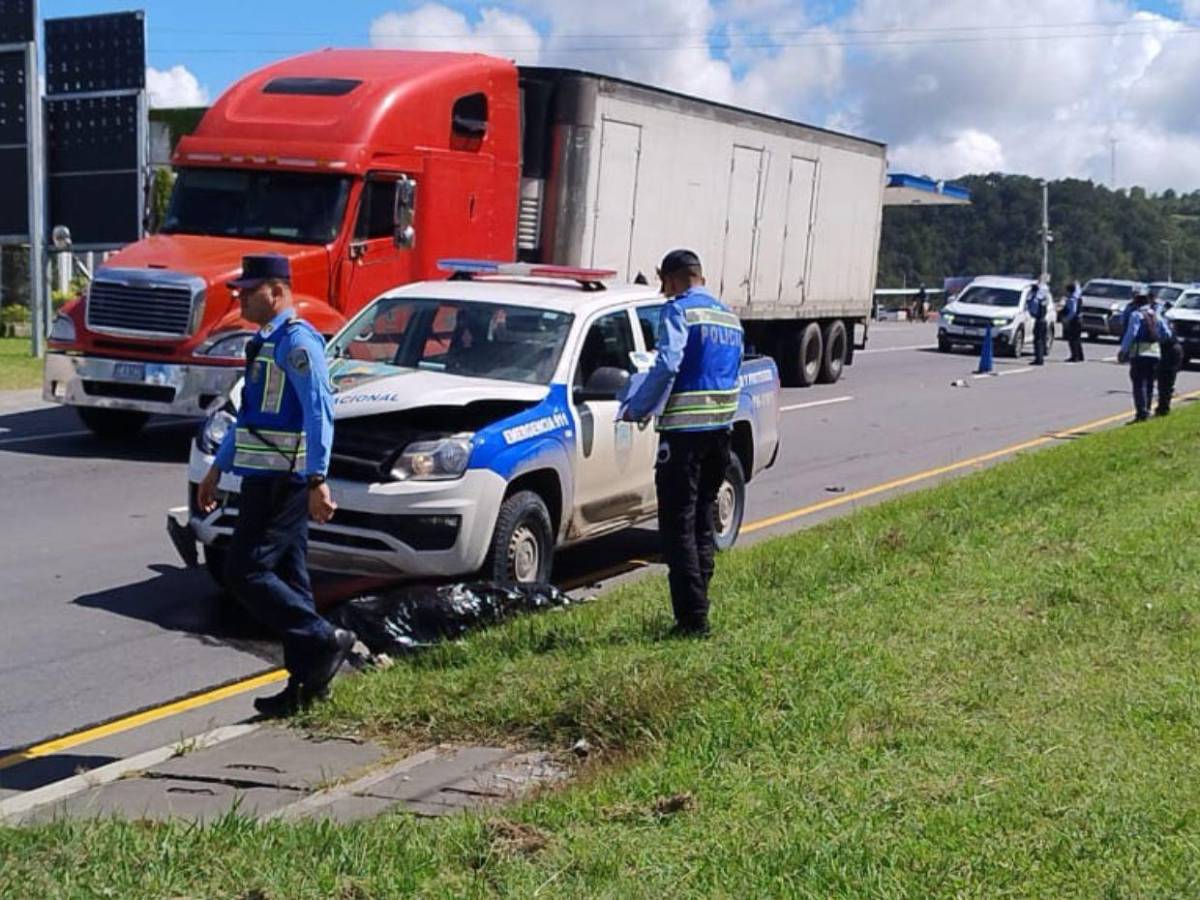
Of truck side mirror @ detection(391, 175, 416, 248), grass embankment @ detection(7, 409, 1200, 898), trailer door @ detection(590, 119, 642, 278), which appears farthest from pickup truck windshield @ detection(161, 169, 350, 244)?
grass embankment @ detection(7, 409, 1200, 898)

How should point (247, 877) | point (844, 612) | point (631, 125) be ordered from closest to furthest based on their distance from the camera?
point (247, 877), point (844, 612), point (631, 125)

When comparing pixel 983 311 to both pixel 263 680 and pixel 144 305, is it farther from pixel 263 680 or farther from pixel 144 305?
pixel 263 680

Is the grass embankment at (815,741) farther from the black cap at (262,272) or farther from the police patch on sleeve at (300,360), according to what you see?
the black cap at (262,272)

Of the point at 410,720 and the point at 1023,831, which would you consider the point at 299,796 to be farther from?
the point at 1023,831

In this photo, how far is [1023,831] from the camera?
4859 millimetres

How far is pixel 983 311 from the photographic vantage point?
1433 inches

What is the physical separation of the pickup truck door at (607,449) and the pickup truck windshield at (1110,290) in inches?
1512

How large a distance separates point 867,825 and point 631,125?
15.5 metres

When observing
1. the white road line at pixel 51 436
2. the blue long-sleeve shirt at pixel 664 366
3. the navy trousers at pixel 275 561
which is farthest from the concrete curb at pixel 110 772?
the white road line at pixel 51 436

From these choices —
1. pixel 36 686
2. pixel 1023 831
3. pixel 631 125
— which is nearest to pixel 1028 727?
pixel 1023 831

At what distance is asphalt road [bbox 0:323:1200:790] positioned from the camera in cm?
786

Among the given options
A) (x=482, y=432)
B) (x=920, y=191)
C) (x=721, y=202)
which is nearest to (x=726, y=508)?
(x=482, y=432)

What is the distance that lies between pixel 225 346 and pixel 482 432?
6.56 metres

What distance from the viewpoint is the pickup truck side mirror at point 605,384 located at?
9.34 meters
